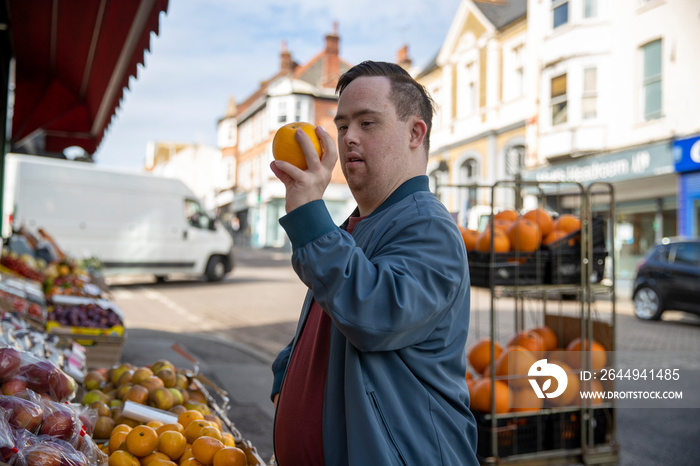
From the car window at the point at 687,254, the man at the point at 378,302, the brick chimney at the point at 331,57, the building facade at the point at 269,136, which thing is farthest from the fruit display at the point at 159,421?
the brick chimney at the point at 331,57

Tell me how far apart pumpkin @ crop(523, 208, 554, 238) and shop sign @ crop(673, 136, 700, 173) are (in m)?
13.7

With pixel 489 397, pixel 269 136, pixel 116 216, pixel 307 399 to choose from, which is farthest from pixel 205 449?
pixel 269 136

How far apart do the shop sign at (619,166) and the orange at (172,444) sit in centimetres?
1677

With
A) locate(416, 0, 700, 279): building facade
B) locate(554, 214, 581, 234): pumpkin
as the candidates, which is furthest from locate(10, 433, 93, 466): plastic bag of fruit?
locate(416, 0, 700, 279): building facade

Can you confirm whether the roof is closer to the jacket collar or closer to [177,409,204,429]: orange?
[177,409,204,429]: orange

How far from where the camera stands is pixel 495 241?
385cm

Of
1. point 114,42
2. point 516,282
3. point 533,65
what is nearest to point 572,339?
point 516,282

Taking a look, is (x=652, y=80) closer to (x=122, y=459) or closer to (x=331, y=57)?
(x=122, y=459)

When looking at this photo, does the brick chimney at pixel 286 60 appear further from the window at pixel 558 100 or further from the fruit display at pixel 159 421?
the fruit display at pixel 159 421

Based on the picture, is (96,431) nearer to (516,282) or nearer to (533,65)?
(516,282)

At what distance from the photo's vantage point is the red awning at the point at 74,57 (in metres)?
4.94

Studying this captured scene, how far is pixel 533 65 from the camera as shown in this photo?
21125 millimetres

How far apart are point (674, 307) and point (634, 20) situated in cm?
1004

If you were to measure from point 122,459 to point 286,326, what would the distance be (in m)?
7.93
